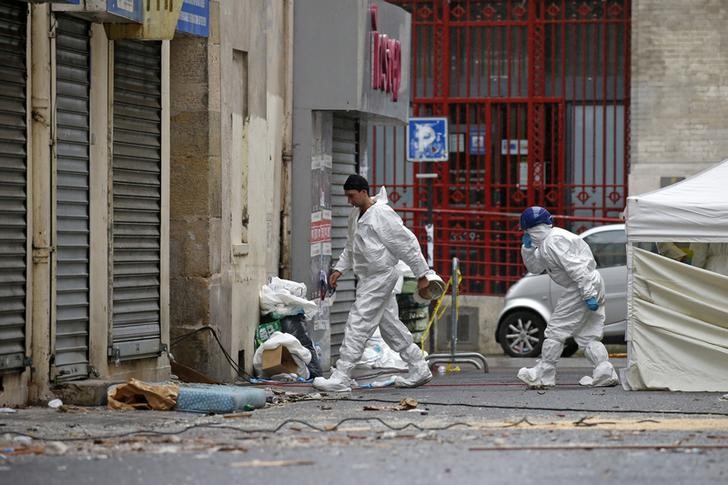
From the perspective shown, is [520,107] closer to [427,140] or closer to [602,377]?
[427,140]

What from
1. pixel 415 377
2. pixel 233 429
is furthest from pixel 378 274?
pixel 233 429

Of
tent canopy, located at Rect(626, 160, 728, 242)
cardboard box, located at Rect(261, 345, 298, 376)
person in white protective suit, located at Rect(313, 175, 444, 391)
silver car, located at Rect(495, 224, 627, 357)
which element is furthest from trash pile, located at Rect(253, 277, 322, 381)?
silver car, located at Rect(495, 224, 627, 357)

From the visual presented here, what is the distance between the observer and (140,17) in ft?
42.8

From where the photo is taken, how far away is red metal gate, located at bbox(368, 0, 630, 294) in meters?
25.9

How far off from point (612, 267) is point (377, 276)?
7.05 metres

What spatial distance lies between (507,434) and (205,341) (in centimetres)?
514

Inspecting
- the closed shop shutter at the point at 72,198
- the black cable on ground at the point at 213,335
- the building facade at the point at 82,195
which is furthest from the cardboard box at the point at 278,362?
the closed shop shutter at the point at 72,198

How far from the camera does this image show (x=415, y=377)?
15227 mm

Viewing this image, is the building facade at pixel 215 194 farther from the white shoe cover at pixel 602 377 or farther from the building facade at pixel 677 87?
the building facade at pixel 677 87

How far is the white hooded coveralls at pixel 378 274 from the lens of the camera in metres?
14.8

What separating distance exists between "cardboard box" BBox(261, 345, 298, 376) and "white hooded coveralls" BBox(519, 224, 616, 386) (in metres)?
2.20

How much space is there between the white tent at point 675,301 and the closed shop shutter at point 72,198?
4603mm

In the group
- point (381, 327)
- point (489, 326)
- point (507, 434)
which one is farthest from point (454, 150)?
point (507, 434)

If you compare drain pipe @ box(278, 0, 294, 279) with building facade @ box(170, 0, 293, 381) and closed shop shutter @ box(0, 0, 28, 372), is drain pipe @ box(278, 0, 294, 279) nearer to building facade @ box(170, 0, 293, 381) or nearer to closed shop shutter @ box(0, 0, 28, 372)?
building facade @ box(170, 0, 293, 381)
